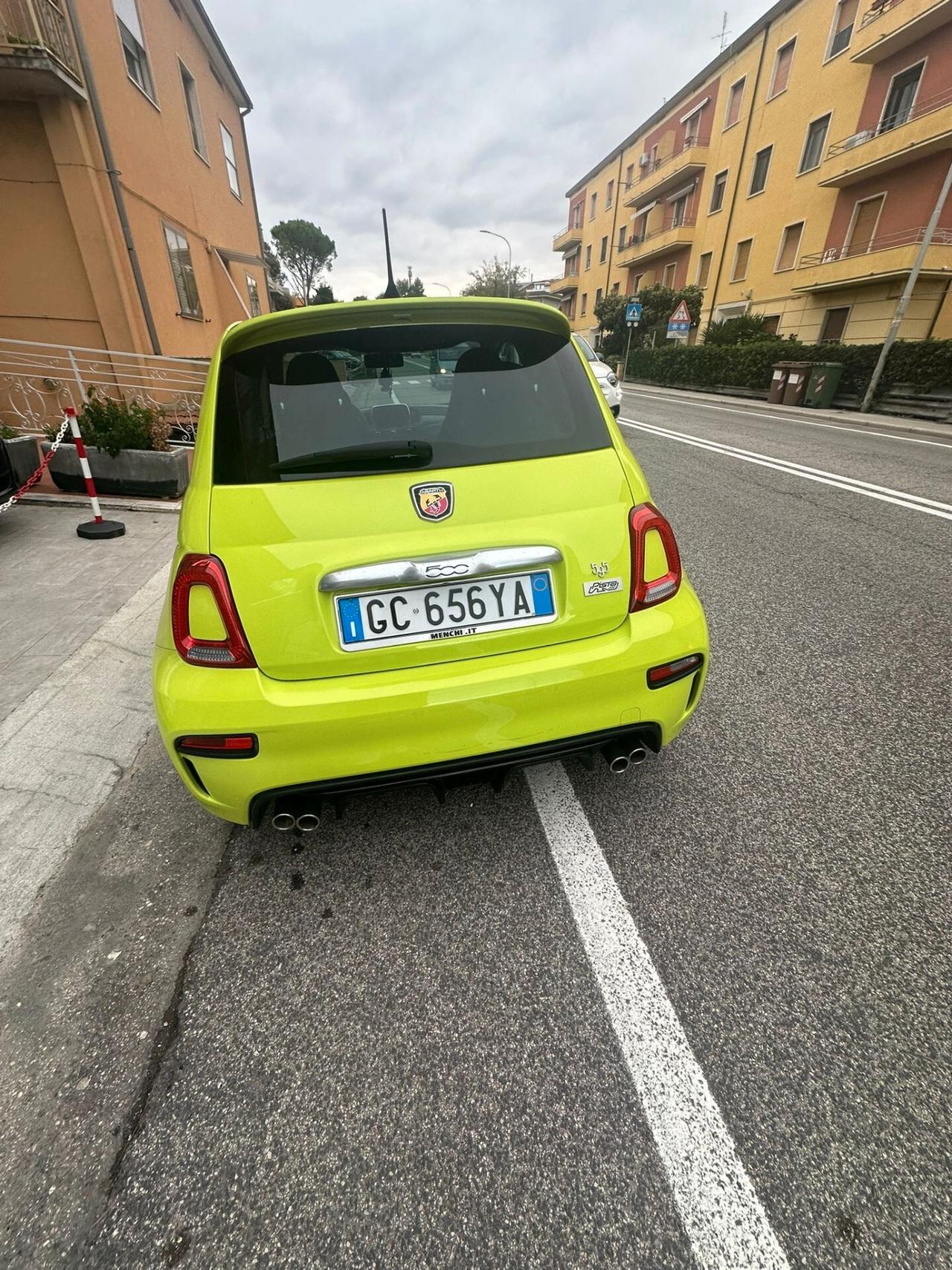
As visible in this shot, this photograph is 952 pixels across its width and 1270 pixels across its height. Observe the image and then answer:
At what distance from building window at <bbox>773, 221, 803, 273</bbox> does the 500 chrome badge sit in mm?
28672

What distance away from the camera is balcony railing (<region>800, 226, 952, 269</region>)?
17.1 m

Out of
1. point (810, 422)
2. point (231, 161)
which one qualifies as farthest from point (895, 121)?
point (231, 161)

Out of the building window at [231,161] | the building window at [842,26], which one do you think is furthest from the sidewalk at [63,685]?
the building window at [842,26]

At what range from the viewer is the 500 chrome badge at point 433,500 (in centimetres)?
165

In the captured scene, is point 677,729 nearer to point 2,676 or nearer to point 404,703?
point 404,703

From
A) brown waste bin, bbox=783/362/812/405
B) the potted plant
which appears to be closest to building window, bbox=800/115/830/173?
brown waste bin, bbox=783/362/812/405

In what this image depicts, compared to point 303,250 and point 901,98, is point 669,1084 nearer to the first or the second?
point 901,98

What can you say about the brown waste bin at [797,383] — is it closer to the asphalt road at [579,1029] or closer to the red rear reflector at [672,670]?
the asphalt road at [579,1029]

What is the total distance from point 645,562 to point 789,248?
1160 inches

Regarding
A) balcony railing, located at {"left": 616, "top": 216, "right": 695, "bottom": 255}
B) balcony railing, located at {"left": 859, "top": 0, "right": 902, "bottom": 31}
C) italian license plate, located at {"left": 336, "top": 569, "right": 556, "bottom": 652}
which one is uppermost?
balcony railing, located at {"left": 859, "top": 0, "right": 902, "bottom": 31}

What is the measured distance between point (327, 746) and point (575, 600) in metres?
0.81

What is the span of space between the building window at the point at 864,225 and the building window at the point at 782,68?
7.92 meters

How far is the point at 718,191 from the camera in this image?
28719 mm

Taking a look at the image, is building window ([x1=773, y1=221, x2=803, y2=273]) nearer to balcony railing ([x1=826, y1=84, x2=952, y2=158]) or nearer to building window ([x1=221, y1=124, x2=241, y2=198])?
balcony railing ([x1=826, y1=84, x2=952, y2=158])
